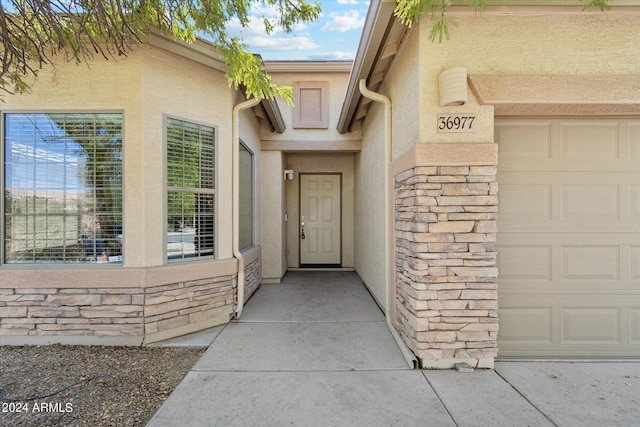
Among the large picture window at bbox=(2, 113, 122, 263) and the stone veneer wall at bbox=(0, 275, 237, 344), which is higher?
the large picture window at bbox=(2, 113, 122, 263)

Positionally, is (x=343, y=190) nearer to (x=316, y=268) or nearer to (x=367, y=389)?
(x=316, y=268)

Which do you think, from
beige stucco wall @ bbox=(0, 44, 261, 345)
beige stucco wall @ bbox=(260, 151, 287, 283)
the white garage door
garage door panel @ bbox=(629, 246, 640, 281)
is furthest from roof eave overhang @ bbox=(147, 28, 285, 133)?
garage door panel @ bbox=(629, 246, 640, 281)

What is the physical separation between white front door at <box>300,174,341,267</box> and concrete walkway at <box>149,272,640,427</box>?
11.2ft

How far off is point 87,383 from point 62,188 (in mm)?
2054

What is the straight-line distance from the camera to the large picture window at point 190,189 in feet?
11.0

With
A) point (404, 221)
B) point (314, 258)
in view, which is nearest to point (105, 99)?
point (404, 221)

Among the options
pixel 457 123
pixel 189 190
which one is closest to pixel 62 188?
pixel 189 190

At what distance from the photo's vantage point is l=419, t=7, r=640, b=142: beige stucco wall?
256 cm

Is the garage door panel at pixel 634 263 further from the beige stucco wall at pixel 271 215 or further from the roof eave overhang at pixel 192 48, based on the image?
the beige stucco wall at pixel 271 215

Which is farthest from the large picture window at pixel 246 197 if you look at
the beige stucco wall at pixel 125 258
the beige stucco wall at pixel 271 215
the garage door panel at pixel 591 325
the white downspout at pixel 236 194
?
the garage door panel at pixel 591 325

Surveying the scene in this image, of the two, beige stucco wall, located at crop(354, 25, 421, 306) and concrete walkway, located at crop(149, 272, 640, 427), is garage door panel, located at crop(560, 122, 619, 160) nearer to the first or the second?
beige stucco wall, located at crop(354, 25, 421, 306)

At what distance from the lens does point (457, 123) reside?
2621 millimetres

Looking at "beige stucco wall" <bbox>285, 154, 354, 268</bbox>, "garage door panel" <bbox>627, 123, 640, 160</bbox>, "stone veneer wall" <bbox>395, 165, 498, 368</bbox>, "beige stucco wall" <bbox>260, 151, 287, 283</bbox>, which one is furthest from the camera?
"beige stucco wall" <bbox>285, 154, 354, 268</bbox>

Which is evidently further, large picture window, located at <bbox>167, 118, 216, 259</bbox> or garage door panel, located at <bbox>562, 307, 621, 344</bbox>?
large picture window, located at <bbox>167, 118, 216, 259</bbox>
